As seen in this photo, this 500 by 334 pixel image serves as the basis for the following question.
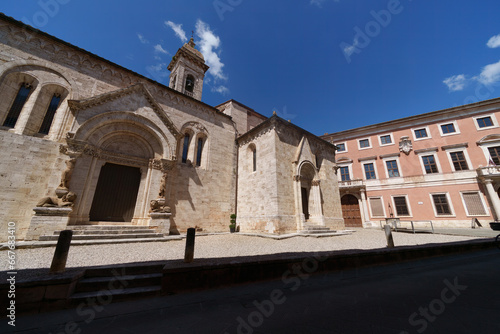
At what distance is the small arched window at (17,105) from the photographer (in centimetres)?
810

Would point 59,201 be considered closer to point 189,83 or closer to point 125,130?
point 125,130

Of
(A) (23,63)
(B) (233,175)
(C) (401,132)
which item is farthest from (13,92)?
(C) (401,132)

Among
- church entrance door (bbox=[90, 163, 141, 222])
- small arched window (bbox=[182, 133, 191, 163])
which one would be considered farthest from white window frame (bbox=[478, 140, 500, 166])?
church entrance door (bbox=[90, 163, 141, 222])

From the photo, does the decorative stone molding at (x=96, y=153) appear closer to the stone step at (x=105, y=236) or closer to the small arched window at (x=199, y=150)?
the small arched window at (x=199, y=150)

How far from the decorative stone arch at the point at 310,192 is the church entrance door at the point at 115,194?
33.4 ft

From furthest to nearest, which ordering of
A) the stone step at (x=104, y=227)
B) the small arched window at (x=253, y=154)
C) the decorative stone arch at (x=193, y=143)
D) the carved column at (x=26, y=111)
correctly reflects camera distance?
the small arched window at (x=253, y=154)
the decorative stone arch at (x=193, y=143)
the carved column at (x=26, y=111)
the stone step at (x=104, y=227)

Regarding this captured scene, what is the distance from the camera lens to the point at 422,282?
368cm

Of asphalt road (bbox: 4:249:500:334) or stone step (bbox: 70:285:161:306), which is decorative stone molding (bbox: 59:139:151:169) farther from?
asphalt road (bbox: 4:249:500:334)

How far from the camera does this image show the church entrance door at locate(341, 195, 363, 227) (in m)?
20.6

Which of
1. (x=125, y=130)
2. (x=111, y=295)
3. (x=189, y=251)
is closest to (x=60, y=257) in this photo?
(x=111, y=295)

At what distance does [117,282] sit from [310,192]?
12971mm

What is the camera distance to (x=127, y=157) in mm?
10062

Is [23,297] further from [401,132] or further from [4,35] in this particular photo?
[401,132]

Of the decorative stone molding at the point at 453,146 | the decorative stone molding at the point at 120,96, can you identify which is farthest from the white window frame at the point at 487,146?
the decorative stone molding at the point at 120,96
